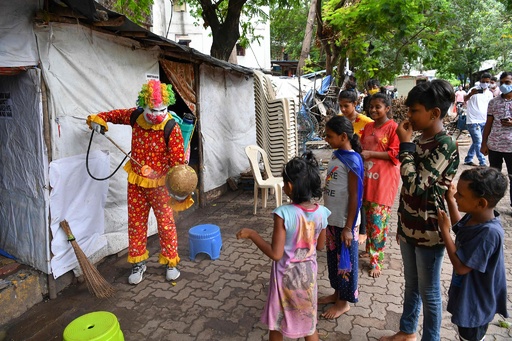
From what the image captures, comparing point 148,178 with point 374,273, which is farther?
point 374,273

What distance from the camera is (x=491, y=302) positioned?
6.21 ft

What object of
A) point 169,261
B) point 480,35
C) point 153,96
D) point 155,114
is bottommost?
point 169,261

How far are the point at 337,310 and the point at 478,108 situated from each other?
23.7ft

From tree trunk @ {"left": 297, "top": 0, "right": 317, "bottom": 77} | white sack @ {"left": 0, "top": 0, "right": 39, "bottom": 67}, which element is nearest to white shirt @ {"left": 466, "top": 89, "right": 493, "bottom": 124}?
tree trunk @ {"left": 297, "top": 0, "right": 317, "bottom": 77}

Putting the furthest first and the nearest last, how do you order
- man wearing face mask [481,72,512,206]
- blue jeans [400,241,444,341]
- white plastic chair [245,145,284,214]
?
white plastic chair [245,145,284,214]
man wearing face mask [481,72,512,206]
blue jeans [400,241,444,341]

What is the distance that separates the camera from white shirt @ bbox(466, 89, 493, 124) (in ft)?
26.8

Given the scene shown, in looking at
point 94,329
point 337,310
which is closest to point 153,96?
point 94,329

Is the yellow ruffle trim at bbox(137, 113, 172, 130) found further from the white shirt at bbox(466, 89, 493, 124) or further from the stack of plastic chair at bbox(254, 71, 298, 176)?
the white shirt at bbox(466, 89, 493, 124)

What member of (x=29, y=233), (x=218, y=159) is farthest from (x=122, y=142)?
(x=218, y=159)

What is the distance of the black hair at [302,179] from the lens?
2.08m

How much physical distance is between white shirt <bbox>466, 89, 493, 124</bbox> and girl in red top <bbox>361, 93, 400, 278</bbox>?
6.05 m

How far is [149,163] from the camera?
138 inches

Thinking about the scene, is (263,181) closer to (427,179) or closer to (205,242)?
(205,242)

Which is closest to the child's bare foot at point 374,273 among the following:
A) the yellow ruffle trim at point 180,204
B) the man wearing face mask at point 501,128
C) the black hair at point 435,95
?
the yellow ruffle trim at point 180,204
